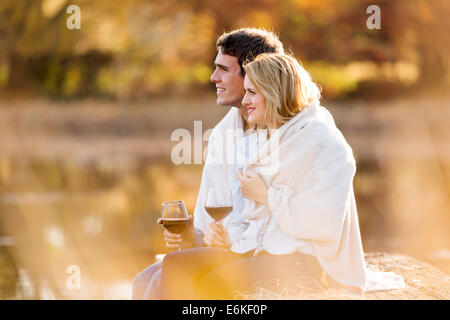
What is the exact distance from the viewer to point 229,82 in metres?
2.73

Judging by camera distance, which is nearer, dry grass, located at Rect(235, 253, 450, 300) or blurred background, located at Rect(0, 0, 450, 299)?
dry grass, located at Rect(235, 253, 450, 300)

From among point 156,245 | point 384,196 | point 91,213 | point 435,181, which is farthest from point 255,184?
point 435,181

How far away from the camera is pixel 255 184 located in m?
2.42

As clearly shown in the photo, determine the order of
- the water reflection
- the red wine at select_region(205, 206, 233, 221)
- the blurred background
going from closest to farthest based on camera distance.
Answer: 1. the red wine at select_region(205, 206, 233, 221)
2. the water reflection
3. the blurred background

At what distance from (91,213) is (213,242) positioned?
223 inches

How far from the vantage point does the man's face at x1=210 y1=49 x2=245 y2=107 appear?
2732mm

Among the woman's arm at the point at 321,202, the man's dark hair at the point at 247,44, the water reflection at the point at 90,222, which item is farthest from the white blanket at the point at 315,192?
the water reflection at the point at 90,222

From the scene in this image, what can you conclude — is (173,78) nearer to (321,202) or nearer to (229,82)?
(229,82)

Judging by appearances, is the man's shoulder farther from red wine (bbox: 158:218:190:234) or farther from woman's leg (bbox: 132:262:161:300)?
woman's leg (bbox: 132:262:161:300)

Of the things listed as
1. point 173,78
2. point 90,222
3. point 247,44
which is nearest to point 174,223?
point 247,44

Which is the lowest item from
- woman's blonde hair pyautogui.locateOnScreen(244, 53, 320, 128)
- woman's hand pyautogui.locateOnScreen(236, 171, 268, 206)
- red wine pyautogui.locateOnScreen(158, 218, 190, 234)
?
red wine pyautogui.locateOnScreen(158, 218, 190, 234)

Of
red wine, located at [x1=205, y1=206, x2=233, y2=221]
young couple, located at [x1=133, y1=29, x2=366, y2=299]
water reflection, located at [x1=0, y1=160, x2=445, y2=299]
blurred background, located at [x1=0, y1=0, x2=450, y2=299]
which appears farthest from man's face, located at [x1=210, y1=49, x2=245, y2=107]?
blurred background, located at [x1=0, y1=0, x2=450, y2=299]

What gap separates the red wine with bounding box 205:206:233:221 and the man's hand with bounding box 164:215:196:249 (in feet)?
0.47

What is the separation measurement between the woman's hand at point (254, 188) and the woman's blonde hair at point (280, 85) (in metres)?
0.17
